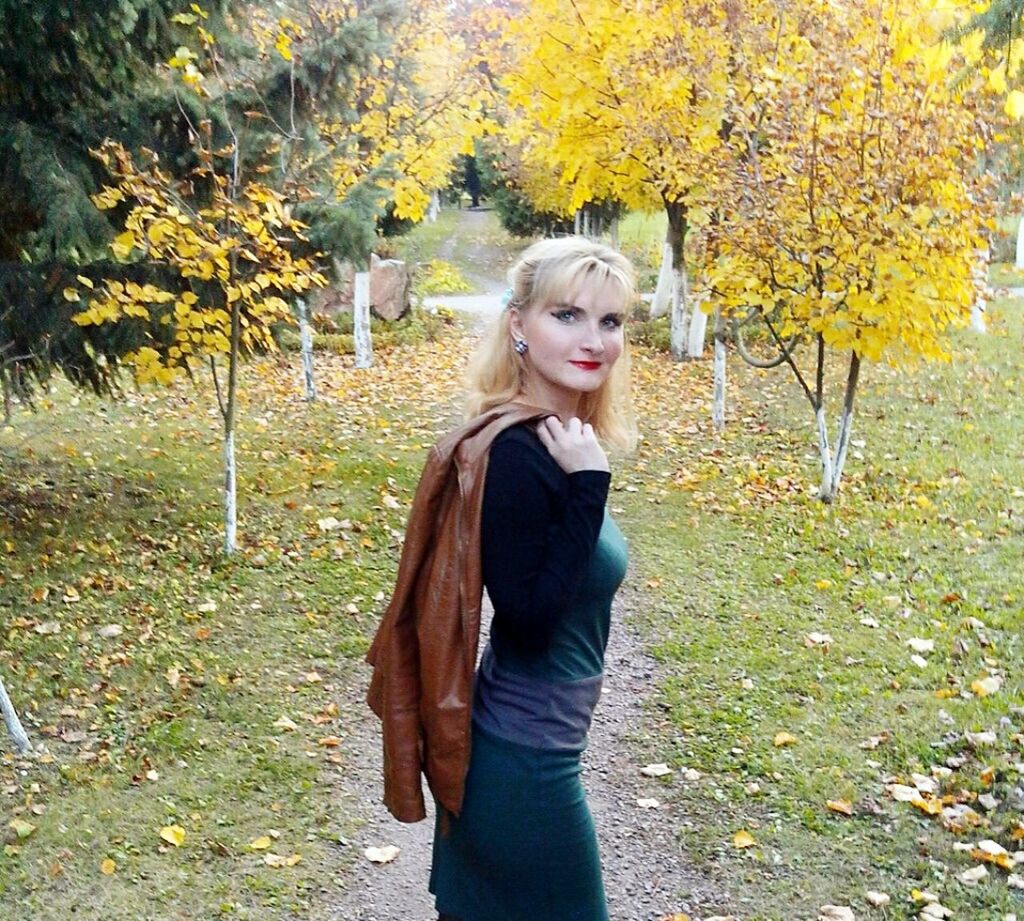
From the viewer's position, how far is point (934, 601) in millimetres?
6449

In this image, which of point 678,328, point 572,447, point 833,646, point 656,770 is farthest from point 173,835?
point 678,328

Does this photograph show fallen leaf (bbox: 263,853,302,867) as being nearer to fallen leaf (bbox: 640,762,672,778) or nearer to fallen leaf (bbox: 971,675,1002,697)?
fallen leaf (bbox: 640,762,672,778)

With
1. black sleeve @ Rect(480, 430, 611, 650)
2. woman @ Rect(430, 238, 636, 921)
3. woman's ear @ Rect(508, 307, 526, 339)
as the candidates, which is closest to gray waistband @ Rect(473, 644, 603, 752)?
woman @ Rect(430, 238, 636, 921)

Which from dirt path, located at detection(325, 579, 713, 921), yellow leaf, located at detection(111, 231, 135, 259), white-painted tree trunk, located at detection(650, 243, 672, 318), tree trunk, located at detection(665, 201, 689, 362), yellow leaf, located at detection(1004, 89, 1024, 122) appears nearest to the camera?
yellow leaf, located at detection(1004, 89, 1024, 122)

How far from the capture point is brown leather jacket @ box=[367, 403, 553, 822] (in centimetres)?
194

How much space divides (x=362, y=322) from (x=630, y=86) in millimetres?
5872

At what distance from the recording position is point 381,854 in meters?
4.08

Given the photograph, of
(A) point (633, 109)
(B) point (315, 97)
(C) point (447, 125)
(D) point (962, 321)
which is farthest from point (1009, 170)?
(C) point (447, 125)

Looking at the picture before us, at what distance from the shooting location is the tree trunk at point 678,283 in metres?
16.4

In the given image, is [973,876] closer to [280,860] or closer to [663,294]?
[280,860]

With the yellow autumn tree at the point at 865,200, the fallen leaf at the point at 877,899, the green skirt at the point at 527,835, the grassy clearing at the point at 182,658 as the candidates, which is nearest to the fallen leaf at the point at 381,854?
A: the grassy clearing at the point at 182,658

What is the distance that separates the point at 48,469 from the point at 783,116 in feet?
22.8

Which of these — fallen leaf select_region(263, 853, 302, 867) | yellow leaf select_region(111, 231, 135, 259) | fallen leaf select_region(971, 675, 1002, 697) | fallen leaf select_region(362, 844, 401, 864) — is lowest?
fallen leaf select_region(362, 844, 401, 864)

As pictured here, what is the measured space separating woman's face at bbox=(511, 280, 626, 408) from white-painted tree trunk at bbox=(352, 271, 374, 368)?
12.9 metres
